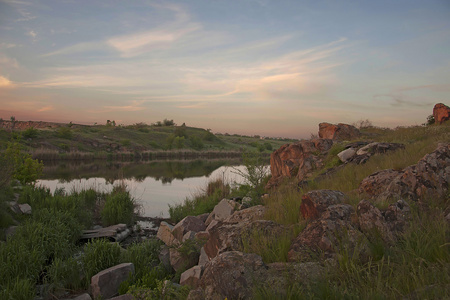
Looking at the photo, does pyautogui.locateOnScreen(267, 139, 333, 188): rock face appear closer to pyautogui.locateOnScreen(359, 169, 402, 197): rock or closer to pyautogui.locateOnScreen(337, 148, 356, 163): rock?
pyautogui.locateOnScreen(337, 148, 356, 163): rock

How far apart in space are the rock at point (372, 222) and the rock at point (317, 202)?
63cm

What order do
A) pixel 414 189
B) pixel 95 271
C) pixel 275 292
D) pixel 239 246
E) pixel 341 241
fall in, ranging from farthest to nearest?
pixel 95 271, pixel 414 189, pixel 239 246, pixel 341 241, pixel 275 292

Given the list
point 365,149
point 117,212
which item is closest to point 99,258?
point 117,212

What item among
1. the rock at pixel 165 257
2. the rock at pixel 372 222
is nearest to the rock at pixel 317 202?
the rock at pixel 372 222

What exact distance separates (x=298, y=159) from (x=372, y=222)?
8.24 metres

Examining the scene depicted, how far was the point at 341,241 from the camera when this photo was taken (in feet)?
12.8

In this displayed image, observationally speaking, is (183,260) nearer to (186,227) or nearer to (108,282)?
(108,282)

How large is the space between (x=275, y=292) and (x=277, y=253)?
1.26 meters

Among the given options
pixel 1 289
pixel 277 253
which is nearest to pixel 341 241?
pixel 277 253

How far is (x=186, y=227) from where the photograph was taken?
8867 millimetres

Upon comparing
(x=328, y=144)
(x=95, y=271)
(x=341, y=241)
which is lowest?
(x=95, y=271)

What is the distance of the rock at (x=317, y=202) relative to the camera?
15.9 ft

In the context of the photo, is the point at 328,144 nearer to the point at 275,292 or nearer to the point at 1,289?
the point at 275,292

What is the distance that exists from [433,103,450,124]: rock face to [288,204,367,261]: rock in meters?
12.2
